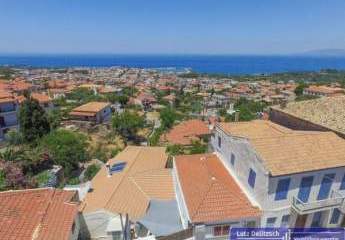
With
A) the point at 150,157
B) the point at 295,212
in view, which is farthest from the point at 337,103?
the point at 150,157

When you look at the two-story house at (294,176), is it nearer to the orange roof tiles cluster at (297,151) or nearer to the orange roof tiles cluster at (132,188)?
the orange roof tiles cluster at (297,151)

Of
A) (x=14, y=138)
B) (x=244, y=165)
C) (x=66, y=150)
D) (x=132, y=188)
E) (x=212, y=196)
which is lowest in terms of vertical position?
(x=14, y=138)

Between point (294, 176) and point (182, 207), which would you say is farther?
point (182, 207)

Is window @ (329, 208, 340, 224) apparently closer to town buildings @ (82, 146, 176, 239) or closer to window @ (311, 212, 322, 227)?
window @ (311, 212, 322, 227)

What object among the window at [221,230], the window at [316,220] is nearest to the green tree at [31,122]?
the window at [221,230]

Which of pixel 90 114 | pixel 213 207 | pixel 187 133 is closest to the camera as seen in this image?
pixel 213 207

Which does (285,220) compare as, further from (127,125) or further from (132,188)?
(127,125)

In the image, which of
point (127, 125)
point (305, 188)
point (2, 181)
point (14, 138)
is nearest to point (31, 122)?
point (14, 138)

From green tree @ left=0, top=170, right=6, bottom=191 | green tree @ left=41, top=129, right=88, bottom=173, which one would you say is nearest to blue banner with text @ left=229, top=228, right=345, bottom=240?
green tree @ left=0, top=170, right=6, bottom=191
